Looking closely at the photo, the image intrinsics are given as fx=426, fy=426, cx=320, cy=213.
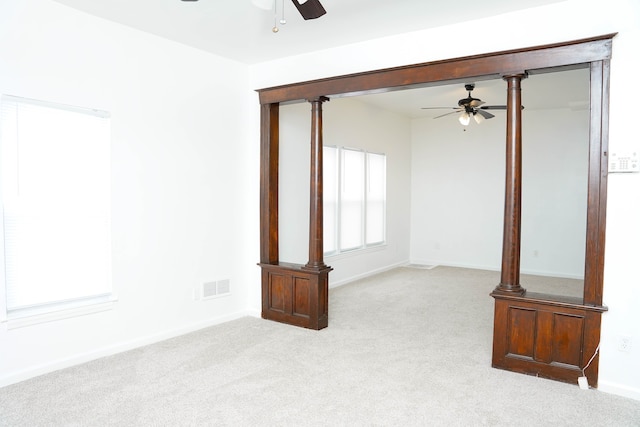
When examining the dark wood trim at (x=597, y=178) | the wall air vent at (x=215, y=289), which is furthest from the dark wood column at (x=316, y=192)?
the dark wood trim at (x=597, y=178)

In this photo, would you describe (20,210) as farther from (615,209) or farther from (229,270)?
(615,209)

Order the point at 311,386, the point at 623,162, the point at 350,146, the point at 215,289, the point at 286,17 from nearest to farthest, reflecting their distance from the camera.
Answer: the point at 623,162 → the point at 311,386 → the point at 286,17 → the point at 215,289 → the point at 350,146

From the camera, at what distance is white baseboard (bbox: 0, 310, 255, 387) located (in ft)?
9.88

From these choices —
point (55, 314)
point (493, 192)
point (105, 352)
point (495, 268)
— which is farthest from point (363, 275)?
point (55, 314)

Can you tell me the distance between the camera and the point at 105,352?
11.4ft

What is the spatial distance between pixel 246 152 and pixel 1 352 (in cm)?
279

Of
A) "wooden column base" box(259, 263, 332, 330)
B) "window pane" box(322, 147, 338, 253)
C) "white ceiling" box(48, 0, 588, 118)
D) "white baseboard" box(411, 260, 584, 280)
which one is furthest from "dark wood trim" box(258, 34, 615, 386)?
"white baseboard" box(411, 260, 584, 280)

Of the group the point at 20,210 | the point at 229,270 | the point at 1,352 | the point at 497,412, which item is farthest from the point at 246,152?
the point at 497,412

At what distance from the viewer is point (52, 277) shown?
3242mm

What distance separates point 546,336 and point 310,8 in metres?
2.75

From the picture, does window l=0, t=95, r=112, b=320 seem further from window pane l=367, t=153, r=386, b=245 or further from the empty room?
window pane l=367, t=153, r=386, b=245

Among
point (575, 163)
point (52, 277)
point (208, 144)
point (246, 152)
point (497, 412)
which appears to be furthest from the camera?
point (575, 163)

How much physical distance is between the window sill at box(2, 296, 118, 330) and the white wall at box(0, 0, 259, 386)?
49 mm

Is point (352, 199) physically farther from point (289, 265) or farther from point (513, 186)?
point (513, 186)
